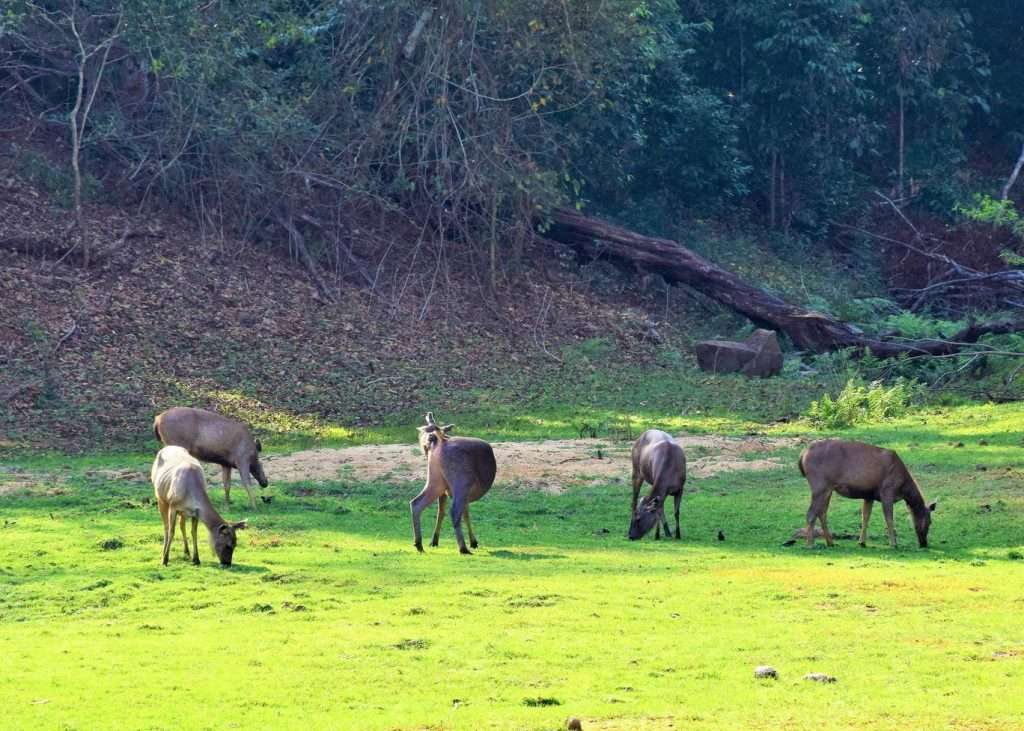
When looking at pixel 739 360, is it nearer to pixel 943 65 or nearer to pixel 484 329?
pixel 484 329

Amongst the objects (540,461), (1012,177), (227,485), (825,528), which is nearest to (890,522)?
(825,528)

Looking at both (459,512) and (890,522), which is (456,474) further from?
(890,522)

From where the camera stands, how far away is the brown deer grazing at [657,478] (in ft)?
56.4

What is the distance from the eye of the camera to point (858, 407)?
26.6 metres

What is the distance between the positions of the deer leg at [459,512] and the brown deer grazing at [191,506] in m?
2.08

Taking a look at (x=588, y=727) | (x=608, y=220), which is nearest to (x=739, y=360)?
(x=608, y=220)

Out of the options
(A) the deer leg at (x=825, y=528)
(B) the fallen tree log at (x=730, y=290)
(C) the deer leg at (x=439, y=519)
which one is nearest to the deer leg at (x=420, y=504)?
(C) the deer leg at (x=439, y=519)

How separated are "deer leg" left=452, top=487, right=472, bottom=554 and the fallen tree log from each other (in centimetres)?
1714

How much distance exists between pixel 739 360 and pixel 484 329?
5111 millimetres

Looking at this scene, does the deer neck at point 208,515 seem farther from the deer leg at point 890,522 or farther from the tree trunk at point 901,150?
the tree trunk at point 901,150

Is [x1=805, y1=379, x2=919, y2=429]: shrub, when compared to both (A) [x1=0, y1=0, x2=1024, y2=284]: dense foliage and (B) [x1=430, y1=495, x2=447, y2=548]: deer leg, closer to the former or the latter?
(A) [x1=0, y1=0, x2=1024, y2=284]: dense foliage

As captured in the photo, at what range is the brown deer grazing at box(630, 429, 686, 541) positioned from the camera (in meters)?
17.2

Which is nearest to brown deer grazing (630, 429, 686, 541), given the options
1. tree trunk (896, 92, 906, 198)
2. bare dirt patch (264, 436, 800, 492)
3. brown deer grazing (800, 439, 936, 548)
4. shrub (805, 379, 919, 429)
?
brown deer grazing (800, 439, 936, 548)

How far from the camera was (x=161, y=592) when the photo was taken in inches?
534
